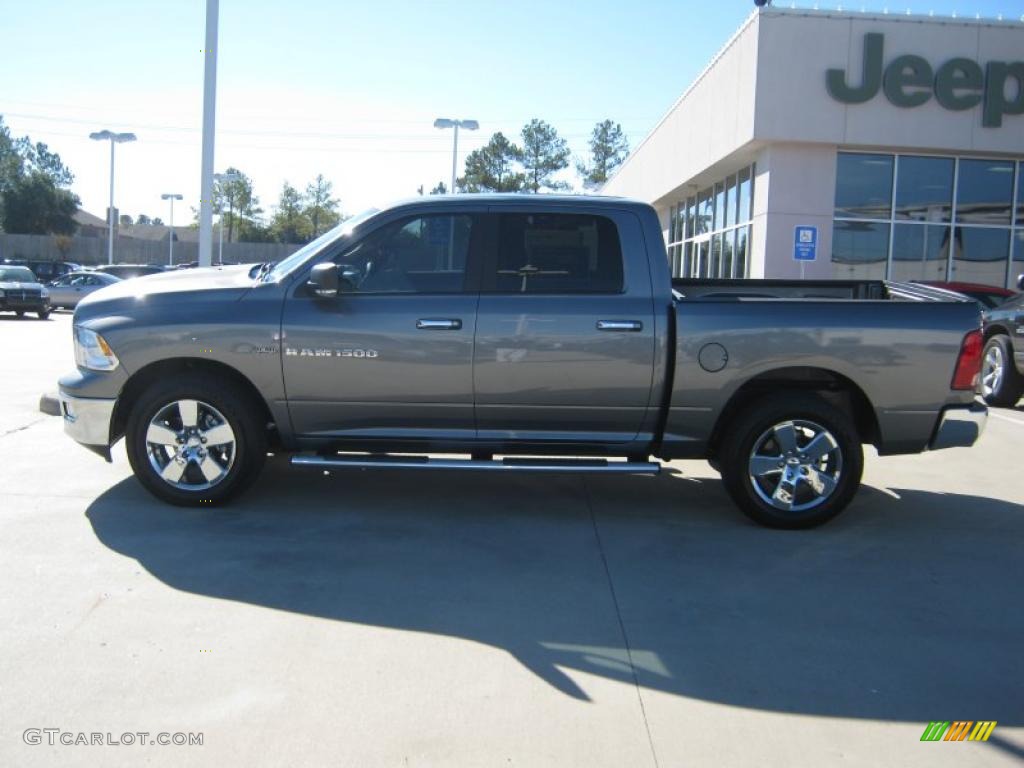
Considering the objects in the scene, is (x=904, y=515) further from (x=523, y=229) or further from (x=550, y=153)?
(x=550, y=153)

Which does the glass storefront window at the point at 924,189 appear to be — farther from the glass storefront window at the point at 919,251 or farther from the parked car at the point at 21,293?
the parked car at the point at 21,293

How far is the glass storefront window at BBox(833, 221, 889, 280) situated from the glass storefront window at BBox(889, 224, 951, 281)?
0.28 metres

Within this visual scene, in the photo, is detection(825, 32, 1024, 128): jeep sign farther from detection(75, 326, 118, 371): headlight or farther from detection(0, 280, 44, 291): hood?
detection(0, 280, 44, 291): hood

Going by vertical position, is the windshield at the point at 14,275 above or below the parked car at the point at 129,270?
below

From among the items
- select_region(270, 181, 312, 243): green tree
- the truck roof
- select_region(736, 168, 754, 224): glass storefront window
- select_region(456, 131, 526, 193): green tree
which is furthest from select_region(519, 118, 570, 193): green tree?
the truck roof

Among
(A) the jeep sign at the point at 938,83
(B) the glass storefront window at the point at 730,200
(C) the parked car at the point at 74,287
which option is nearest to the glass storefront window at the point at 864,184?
(A) the jeep sign at the point at 938,83

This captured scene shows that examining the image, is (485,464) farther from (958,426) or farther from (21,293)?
(21,293)

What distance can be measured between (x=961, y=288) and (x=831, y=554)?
32.6 ft

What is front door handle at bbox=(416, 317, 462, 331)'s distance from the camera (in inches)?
221

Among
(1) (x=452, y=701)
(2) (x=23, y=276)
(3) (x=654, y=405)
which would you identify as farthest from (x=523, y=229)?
(2) (x=23, y=276)

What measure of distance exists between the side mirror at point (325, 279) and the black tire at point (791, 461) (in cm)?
262

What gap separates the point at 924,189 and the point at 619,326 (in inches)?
640

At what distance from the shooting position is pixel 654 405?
5711mm

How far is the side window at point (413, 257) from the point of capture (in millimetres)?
5766
